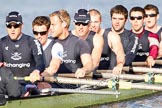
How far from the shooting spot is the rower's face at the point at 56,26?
47.2 ft

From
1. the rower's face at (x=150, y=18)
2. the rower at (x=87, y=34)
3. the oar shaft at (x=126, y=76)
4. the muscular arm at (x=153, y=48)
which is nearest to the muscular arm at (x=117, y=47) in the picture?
the rower at (x=87, y=34)

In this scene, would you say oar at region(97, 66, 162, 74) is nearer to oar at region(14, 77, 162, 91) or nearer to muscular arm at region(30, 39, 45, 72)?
oar at region(14, 77, 162, 91)

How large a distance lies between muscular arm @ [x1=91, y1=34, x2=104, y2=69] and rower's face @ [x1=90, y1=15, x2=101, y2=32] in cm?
73

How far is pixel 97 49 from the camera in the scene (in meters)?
15.3

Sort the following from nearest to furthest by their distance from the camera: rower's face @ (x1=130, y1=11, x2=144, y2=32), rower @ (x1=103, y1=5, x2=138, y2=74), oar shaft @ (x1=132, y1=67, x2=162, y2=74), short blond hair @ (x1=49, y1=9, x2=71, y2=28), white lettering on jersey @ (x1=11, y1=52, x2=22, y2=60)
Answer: white lettering on jersey @ (x1=11, y1=52, x2=22, y2=60) < short blond hair @ (x1=49, y1=9, x2=71, y2=28) < oar shaft @ (x1=132, y1=67, x2=162, y2=74) < rower @ (x1=103, y1=5, x2=138, y2=74) < rower's face @ (x1=130, y1=11, x2=144, y2=32)

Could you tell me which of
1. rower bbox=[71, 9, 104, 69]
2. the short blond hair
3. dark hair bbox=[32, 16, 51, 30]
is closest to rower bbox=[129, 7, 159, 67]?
rower bbox=[71, 9, 104, 69]

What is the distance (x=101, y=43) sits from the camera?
1540cm

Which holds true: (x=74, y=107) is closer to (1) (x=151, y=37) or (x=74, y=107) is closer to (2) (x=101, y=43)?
(2) (x=101, y=43)

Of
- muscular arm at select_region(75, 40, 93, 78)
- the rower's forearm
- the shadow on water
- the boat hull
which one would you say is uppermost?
muscular arm at select_region(75, 40, 93, 78)

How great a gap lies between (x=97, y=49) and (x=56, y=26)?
1359mm

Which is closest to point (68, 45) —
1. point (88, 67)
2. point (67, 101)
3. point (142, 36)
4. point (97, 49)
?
point (88, 67)

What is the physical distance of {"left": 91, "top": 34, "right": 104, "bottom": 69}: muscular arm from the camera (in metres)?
15.3

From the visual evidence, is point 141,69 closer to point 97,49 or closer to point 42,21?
point 97,49

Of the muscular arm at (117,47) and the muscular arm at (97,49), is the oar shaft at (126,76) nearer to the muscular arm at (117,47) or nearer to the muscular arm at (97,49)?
the muscular arm at (117,47)
